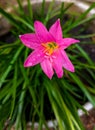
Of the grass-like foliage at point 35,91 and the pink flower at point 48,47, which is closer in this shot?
the pink flower at point 48,47

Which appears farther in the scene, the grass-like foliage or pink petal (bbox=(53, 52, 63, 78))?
the grass-like foliage

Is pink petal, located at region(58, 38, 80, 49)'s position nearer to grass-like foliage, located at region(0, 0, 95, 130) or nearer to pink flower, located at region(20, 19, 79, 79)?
pink flower, located at region(20, 19, 79, 79)

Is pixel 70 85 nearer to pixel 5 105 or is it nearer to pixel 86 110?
pixel 86 110

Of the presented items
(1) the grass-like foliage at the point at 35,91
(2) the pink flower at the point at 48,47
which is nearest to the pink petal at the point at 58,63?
(2) the pink flower at the point at 48,47

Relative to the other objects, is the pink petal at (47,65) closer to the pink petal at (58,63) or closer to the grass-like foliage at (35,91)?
the pink petal at (58,63)

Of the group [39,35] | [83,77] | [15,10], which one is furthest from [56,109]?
[15,10]

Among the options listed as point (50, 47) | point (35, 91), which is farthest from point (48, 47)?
point (35, 91)

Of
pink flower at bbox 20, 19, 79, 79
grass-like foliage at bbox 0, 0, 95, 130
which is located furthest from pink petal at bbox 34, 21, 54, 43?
grass-like foliage at bbox 0, 0, 95, 130

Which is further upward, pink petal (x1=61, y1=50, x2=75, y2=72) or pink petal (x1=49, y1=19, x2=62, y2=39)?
pink petal (x1=49, y1=19, x2=62, y2=39)

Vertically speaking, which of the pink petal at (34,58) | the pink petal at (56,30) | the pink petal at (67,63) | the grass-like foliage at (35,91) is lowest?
the grass-like foliage at (35,91)
